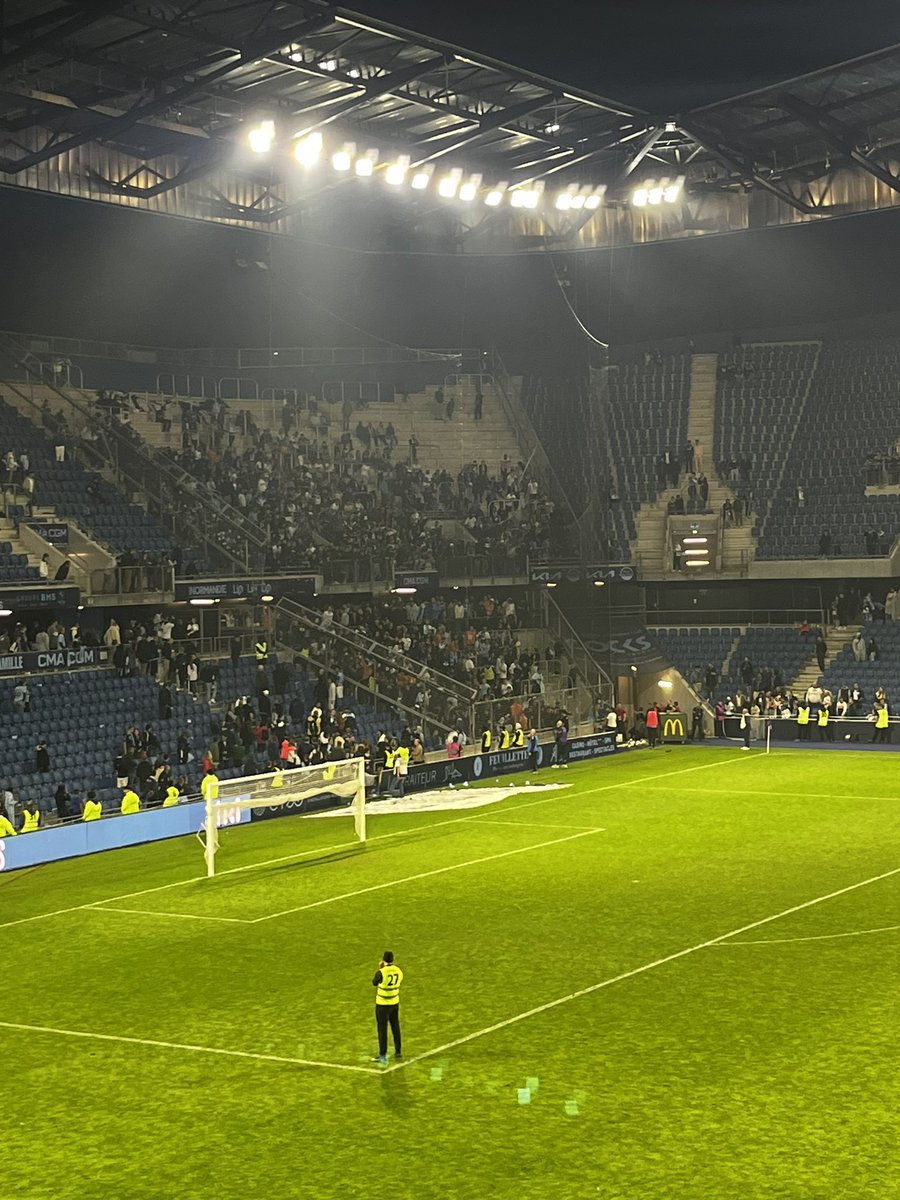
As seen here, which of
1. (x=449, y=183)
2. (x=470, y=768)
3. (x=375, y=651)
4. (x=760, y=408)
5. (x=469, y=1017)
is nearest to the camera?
(x=469, y=1017)

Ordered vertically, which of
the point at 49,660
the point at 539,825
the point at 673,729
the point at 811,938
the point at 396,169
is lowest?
the point at 539,825

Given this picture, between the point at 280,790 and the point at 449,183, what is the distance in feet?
69.1

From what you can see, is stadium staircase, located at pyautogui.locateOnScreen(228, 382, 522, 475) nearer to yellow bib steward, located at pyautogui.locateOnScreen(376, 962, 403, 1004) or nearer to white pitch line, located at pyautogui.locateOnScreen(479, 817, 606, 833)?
white pitch line, located at pyautogui.locateOnScreen(479, 817, 606, 833)

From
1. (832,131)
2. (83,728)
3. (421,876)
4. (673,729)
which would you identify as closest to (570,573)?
(673,729)

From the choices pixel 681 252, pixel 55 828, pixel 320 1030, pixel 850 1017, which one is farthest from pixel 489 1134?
pixel 681 252

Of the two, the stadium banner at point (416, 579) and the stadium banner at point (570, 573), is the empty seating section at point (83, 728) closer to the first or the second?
the stadium banner at point (416, 579)

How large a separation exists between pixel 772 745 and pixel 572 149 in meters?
18.0

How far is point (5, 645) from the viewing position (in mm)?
34406

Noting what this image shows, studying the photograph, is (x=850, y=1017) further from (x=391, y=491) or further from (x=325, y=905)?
(x=391, y=491)

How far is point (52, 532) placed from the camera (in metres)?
37.5

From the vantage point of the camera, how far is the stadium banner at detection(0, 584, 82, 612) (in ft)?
112

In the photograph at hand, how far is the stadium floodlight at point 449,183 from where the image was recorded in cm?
4275

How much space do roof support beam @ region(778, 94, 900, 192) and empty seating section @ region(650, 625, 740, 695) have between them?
54.4 ft

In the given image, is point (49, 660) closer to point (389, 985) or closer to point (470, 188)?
point (470, 188)
